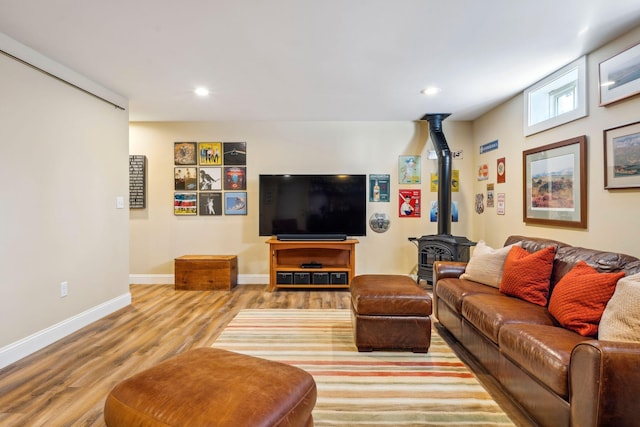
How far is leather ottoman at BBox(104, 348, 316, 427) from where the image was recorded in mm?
995

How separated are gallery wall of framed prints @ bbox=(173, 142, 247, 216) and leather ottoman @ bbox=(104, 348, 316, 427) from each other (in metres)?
3.41

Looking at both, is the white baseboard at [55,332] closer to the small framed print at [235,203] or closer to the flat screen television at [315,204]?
the small framed print at [235,203]

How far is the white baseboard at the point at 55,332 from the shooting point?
7.33ft


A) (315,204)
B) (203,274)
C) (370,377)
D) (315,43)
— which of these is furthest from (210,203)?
(370,377)

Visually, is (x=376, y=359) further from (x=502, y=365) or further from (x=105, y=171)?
(x=105, y=171)

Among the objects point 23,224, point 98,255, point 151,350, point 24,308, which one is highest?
point 23,224

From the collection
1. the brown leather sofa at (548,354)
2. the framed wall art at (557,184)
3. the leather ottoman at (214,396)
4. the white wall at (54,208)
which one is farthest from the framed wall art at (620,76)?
the white wall at (54,208)

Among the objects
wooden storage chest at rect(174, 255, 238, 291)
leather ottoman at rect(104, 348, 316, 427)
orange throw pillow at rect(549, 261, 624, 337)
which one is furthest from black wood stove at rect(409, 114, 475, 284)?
leather ottoman at rect(104, 348, 316, 427)

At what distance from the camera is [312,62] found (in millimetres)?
2684

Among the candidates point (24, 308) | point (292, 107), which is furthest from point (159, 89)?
point (24, 308)

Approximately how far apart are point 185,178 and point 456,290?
12.9 ft

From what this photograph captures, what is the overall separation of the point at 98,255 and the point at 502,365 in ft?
12.1

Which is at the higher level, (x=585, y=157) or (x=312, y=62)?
(x=312, y=62)

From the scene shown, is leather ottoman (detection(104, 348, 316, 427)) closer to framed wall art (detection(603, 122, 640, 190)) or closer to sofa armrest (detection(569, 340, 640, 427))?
sofa armrest (detection(569, 340, 640, 427))
